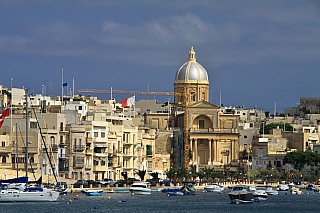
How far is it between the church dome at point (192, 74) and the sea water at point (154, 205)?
66933 millimetres

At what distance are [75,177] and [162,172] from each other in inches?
1212

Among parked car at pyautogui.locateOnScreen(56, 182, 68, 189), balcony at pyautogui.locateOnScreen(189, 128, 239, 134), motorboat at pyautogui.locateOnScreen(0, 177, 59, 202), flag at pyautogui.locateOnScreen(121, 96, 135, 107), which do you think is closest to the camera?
motorboat at pyautogui.locateOnScreen(0, 177, 59, 202)

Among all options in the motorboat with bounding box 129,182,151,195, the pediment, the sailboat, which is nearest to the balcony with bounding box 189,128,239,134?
the pediment

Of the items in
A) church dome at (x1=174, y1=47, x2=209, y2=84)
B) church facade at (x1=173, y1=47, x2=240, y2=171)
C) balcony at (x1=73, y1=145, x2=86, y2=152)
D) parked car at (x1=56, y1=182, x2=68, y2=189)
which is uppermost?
church dome at (x1=174, y1=47, x2=209, y2=84)

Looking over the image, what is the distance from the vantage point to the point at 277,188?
115688mm

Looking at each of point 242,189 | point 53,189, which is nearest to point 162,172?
point 242,189

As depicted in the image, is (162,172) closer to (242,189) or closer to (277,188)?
(277,188)

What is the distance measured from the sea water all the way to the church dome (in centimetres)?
6693

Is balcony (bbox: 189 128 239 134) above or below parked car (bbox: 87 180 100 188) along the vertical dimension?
above

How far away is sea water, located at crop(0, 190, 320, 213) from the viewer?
7200 centimetres

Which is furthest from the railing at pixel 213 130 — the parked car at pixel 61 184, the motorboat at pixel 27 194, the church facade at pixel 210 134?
the motorboat at pixel 27 194

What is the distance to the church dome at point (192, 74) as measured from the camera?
161 m

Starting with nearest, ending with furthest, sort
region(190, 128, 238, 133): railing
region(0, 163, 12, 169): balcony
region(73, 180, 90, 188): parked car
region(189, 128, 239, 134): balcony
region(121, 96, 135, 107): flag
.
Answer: region(73, 180, 90, 188): parked car
region(0, 163, 12, 169): balcony
region(121, 96, 135, 107): flag
region(189, 128, 239, 134): balcony
region(190, 128, 238, 133): railing

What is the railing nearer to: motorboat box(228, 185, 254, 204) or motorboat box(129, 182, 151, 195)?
motorboat box(129, 182, 151, 195)
